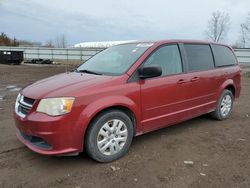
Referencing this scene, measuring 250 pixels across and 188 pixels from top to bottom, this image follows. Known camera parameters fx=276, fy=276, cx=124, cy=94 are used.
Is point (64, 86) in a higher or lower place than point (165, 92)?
higher

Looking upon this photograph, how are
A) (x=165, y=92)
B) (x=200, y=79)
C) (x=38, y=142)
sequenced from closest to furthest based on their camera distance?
1. (x=38, y=142)
2. (x=165, y=92)
3. (x=200, y=79)

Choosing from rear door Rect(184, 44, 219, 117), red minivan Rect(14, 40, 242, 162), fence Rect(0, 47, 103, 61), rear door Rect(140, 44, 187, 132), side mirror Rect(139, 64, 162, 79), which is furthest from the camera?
fence Rect(0, 47, 103, 61)

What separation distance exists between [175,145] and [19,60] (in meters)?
26.4

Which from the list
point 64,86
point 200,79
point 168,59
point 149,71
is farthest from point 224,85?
point 64,86

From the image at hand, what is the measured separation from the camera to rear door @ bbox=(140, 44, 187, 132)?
425 centimetres

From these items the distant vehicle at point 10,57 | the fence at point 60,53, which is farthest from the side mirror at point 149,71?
the fence at point 60,53

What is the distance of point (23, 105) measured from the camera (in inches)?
149

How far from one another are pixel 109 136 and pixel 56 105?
885 mm

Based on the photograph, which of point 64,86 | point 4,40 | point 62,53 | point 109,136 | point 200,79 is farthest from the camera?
point 4,40

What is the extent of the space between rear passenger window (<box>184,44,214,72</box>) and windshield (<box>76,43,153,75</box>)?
94cm

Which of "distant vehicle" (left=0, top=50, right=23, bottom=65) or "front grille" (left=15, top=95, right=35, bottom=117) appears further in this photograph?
"distant vehicle" (left=0, top=50, right=23, bottom=65)

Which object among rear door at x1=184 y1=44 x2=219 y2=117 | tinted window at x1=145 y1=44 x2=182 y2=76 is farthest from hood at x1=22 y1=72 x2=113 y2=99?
rear door at x1=184 y1=44 x2=219 y2=117

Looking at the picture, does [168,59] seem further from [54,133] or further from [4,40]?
[4,40]

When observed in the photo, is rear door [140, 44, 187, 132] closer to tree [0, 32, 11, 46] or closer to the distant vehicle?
the distant vehicle
